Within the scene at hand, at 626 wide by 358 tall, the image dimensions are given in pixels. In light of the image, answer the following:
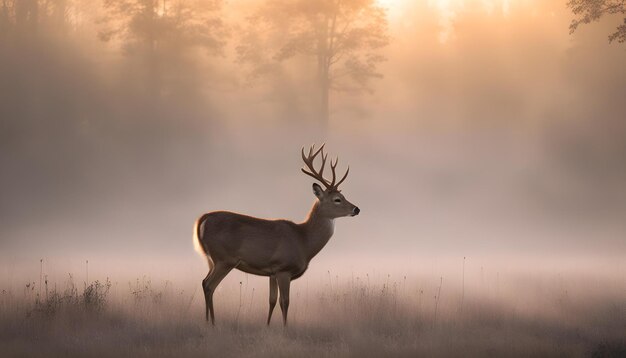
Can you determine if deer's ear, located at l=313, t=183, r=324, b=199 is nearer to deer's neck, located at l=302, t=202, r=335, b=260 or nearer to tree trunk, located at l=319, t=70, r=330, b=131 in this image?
deer's neck, located at l=302, t=202, r=335, b=260

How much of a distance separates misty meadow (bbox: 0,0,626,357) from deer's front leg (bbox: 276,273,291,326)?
0.16 ft

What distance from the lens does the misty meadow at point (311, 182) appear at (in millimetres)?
12500

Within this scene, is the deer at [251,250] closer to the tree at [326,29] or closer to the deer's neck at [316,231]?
the deer's neck at [316,231]

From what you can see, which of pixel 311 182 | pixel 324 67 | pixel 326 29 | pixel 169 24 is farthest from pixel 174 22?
pixel 311 182

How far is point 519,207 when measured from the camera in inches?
1550

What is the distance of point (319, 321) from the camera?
42.3ft

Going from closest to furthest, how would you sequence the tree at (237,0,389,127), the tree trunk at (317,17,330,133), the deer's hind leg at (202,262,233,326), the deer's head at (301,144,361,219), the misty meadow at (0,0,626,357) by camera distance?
the deer's hind leg at (202,262,233,326)
the misty meadow at (0,0,626,357)
the deer's head at (301,144,361,219)
the tree at (237,0,389,127)
the tree trunk at (317,17,330,133)

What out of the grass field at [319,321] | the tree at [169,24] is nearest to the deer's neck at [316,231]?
the grass field at [319,321]

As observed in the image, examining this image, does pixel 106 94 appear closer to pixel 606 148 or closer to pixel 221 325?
pixel 606 148

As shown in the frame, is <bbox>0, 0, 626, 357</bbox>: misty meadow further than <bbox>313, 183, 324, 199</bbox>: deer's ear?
No

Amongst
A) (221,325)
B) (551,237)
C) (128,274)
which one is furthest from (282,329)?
(551,237)

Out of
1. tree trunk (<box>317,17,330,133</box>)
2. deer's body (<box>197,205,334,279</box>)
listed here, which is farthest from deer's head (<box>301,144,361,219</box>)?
tree trunk (<box>317,17,330,133</box>)

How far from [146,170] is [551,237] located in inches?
702

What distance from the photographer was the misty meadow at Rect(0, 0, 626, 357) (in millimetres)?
12500
